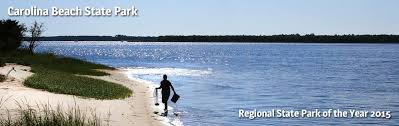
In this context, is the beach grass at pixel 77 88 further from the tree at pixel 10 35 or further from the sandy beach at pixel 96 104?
the tree at pixel 10 35

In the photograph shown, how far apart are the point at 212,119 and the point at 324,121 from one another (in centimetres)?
513

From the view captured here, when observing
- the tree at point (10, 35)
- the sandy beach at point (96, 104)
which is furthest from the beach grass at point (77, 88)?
the tree at point (10, 35)


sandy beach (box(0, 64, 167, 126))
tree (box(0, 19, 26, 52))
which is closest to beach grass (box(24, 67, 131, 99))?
sandy beach (box(0, 64, 167, 126))

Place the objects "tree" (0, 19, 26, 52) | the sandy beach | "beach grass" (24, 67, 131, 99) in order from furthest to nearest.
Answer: "tree" (0, 19, 26, 52)
"beach grass" (24, 67, 131, 99)
the sandy beach

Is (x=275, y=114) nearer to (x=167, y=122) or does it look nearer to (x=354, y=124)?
(x=354, y=124)

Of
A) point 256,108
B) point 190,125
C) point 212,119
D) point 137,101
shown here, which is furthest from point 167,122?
point 256,108

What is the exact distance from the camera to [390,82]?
53.9 metres

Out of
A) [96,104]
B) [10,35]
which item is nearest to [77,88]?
[96,104]

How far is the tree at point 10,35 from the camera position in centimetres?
5776

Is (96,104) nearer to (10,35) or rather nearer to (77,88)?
(77,88)

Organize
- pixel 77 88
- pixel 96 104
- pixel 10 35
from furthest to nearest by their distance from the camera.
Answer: pixel 10 35
pixel 77 88
pixel 96 104

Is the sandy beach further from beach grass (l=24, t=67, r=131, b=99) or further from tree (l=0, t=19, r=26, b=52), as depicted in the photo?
tree (l=0, t=19, r=26, b=52)

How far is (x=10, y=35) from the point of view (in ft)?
197

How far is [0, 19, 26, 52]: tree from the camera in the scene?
5776 cm
